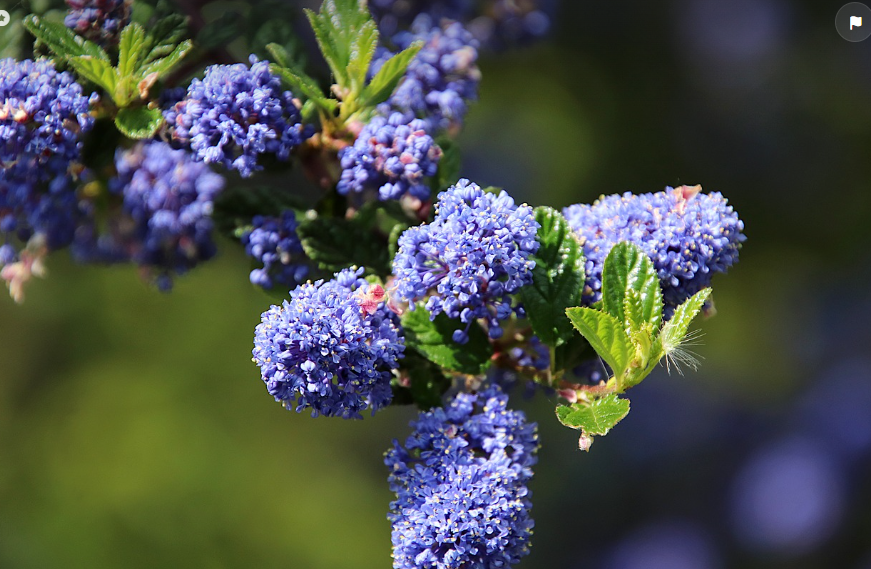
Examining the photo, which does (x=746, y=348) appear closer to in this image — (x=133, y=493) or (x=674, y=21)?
(x=674, y=21)

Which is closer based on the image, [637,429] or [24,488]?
[24,488]

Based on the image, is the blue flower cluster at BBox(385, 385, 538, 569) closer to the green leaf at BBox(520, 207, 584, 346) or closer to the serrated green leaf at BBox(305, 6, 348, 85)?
the green leaf at BBox(520, 207, 584, 346)

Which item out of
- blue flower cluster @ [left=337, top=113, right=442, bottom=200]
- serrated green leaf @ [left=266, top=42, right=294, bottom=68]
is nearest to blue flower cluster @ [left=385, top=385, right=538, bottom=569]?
blue flower cluster @ [left=337, top=113, right=442, bottom=200]

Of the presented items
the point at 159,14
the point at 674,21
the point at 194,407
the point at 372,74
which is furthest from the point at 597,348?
the point at 674,21

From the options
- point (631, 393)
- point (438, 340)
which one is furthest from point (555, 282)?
point (631, 393)

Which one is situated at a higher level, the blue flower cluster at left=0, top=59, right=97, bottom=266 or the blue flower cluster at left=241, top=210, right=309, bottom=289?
the blue flower cluster at left=0, top=59, right=97, bottom=266
